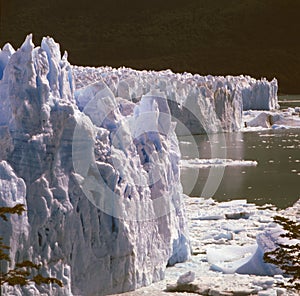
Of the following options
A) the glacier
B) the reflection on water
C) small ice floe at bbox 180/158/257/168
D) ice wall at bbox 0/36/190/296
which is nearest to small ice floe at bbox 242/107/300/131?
the reflection on water

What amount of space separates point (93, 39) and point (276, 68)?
22103 mm

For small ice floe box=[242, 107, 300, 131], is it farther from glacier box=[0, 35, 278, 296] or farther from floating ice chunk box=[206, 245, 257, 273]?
glacier box=[0, 35, 278, 296]

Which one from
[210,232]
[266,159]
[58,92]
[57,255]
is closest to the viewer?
[57,255]

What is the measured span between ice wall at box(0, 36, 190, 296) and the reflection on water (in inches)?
199

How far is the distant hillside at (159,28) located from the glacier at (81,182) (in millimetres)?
75220

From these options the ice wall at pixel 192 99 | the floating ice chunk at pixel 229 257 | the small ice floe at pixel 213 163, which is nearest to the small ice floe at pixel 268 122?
the ice wall at pixel 192 99

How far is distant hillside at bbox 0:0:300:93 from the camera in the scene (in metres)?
86.1

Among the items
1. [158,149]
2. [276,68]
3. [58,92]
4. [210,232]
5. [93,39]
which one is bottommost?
[210,232]

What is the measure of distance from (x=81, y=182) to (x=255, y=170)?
1028cm

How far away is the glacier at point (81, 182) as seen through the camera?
6.89m

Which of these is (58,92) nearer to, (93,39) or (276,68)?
(276,68)

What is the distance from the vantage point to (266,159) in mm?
19016

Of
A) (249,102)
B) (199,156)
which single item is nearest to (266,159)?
(199,156)

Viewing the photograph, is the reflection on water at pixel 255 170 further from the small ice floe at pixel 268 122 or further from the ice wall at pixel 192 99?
the small ice floe at pixel 268 122
